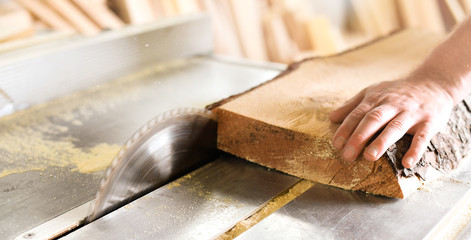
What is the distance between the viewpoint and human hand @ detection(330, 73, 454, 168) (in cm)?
146

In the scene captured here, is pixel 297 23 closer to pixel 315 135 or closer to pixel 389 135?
pixel 315 135

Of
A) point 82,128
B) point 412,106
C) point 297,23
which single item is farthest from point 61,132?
point 297,23

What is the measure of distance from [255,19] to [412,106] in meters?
3.13

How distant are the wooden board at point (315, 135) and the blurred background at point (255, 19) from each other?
48.5 inches

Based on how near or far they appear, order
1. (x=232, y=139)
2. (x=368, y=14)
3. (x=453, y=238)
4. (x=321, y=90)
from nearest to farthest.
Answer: (x=453, y=238)
(x=232, y=139)
(x=321, y=90)
(x=368, y=14)

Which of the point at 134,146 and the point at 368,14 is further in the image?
the point at 368,14

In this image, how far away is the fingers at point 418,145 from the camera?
1.47 meters

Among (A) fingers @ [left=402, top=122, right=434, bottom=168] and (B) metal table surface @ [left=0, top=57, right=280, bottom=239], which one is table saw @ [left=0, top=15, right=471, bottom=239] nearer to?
(B) metal table surface @ [left=0, top=57, right=280, bottom=239]

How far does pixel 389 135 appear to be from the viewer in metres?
1.44

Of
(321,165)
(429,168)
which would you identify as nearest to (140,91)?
(321,165)

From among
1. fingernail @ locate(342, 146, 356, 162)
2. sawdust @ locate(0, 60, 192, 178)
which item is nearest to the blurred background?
sawdust @ locate(0, 60, 192, 178)

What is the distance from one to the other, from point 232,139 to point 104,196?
0.53 meters

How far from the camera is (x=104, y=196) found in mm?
1416

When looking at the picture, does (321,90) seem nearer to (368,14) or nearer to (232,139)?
(232,139)
